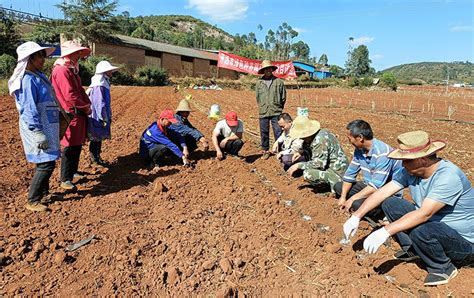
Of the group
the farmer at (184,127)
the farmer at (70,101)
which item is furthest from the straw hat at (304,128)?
the farmer at (70,101)

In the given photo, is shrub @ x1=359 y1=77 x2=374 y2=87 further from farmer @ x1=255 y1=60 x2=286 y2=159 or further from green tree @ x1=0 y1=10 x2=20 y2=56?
farmer @ x1=255 y1=60 x2=286 y2=159

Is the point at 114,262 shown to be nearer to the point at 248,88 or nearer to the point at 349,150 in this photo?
the point at 349,150

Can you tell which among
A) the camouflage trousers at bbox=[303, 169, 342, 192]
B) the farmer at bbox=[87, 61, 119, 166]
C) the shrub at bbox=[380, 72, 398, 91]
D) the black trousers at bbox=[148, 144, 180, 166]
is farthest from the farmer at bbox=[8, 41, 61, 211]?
the shrub at bbox=[380, 72, 398, 91]

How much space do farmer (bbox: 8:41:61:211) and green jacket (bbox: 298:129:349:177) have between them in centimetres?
275

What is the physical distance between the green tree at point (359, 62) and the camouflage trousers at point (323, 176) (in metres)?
86.5

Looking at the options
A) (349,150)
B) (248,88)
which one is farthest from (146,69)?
(349,150)

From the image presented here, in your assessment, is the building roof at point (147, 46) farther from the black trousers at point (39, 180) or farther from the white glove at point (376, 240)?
the white glove at point (376, 240)

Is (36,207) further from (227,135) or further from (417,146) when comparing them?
(417,146)

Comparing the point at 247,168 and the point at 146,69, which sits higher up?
the point at 146,69

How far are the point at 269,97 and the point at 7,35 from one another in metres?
23.8

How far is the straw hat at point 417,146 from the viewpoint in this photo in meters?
2.42

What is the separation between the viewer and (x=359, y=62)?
88.9 metres

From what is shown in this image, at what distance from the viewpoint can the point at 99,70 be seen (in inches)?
184

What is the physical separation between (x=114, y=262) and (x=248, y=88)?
32392 mm
